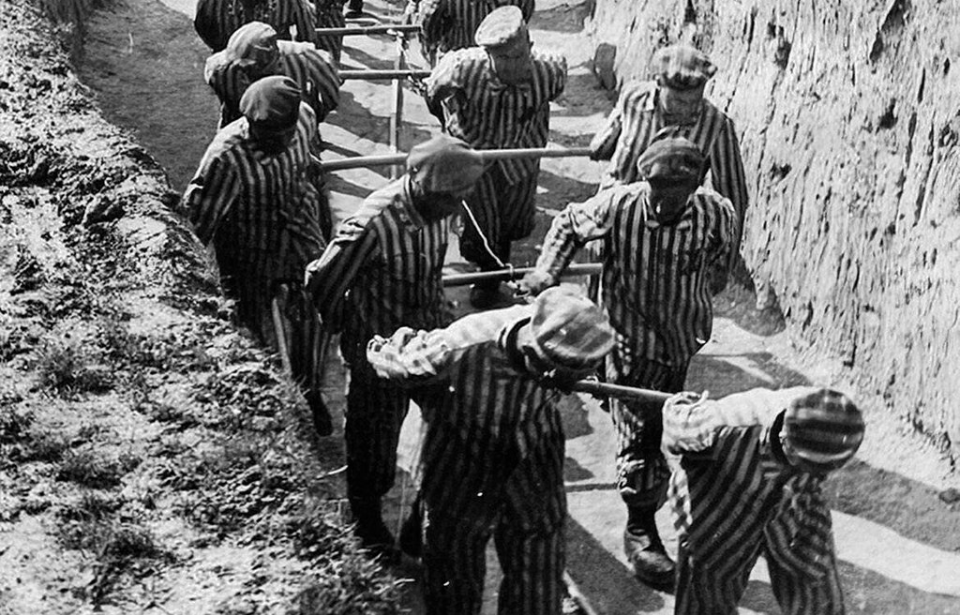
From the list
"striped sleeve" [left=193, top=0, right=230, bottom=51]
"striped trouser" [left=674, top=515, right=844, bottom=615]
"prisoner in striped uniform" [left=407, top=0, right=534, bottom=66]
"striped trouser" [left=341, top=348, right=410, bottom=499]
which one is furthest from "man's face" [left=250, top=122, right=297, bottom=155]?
"prisoner in striped uniform" [left=407, top=0, right=534, bottom=66]

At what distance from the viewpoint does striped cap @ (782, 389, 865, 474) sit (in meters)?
5.50

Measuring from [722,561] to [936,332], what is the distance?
9.35 ft

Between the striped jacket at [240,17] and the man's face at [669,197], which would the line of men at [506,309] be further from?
the striped jacket at [240,17]

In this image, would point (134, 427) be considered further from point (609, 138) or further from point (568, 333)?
point (609, 138)

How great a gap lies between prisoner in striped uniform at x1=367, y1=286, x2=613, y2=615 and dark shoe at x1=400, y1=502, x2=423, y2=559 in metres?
0.86

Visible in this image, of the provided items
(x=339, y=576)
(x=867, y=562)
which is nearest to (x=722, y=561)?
(x=339, y=576)

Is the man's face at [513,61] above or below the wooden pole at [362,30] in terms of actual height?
above

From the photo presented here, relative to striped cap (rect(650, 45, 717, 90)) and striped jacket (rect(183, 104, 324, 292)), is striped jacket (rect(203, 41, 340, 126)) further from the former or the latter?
striped cap (rect(650, 45, 717, 90))

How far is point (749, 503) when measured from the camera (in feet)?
19.2

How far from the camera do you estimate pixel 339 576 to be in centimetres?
544

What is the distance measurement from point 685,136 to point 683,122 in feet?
0.30

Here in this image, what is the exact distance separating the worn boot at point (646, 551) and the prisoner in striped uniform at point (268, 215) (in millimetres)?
1702

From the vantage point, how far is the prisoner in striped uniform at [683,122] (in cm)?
809

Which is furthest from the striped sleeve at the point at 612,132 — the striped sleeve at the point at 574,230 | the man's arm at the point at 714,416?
the man's arm at the point at 714,416
